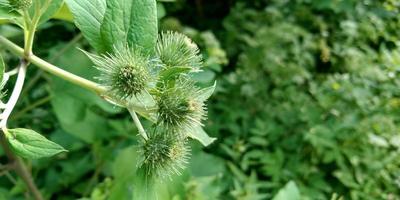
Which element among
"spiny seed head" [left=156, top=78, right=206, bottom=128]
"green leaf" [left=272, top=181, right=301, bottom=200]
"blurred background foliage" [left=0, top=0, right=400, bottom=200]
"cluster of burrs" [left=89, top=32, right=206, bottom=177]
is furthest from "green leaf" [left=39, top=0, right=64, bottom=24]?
"green leaf" [left=272, top=181, right=301, bottom=200]

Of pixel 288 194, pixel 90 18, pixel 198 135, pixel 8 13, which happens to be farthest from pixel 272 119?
pixel 8 13

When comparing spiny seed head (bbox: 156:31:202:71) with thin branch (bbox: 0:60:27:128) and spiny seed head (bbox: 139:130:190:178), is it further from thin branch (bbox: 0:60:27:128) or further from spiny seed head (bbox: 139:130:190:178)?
thin branch (bbox: 0:60:27:128)

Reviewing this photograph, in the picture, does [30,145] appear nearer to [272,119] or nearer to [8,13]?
[8,13]

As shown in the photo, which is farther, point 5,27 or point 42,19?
point 5,27

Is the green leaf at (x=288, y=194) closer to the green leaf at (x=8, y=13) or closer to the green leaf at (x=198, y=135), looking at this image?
the green leaf at (x=198, y=135)

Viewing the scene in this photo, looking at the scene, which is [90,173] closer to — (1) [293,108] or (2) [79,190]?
(2) [79,190]

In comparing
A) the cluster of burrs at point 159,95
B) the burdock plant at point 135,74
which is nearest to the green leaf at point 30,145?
the burdock plant at point 135,74

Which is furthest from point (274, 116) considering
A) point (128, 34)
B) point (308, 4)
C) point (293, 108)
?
point (128, 34)
